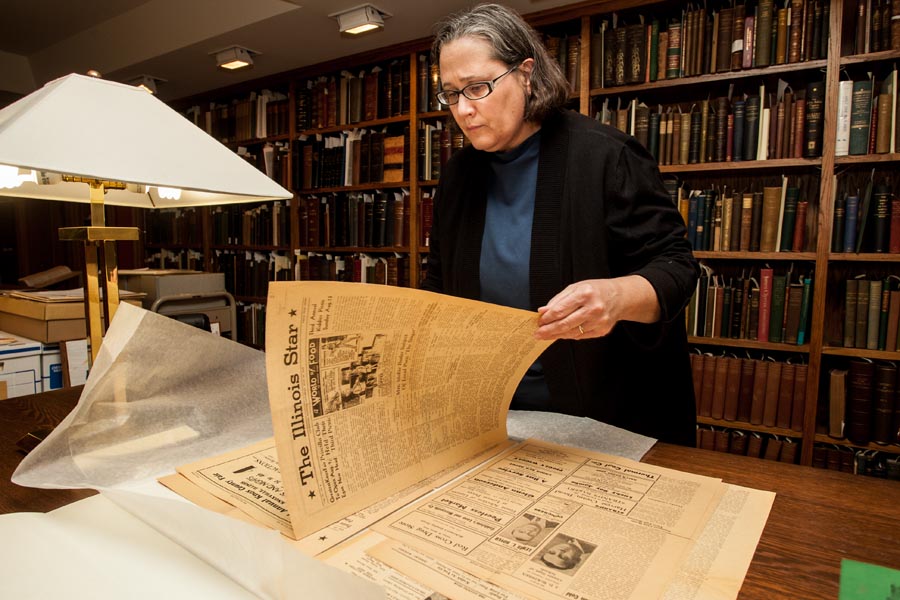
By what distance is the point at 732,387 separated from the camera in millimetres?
2391

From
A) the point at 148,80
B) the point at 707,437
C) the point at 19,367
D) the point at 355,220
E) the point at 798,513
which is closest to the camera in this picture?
the point at 798,513

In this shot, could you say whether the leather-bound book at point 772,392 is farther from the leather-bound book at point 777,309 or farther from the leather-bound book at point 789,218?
the leather-bound book at point 789,218

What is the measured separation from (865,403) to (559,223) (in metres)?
1.93

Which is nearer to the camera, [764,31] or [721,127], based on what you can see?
[764,31]

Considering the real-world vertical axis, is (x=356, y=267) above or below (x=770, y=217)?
below

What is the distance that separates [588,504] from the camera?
0.53 m

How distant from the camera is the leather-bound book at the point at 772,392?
7.57 ft

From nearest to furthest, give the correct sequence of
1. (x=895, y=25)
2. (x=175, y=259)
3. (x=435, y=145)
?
(x=895, y=25) → (x=435, y=145) → (x=175, y=259)

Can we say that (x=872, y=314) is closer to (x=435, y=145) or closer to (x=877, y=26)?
(x=877, y=26)

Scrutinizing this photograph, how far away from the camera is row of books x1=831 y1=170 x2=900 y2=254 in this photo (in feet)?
6.88

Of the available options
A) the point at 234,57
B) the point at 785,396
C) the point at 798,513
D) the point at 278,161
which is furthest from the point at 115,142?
the point at 278,161

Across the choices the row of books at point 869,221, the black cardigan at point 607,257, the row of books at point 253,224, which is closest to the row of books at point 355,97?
the row of books at point 253,224

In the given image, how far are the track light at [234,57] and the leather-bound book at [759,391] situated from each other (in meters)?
3.26

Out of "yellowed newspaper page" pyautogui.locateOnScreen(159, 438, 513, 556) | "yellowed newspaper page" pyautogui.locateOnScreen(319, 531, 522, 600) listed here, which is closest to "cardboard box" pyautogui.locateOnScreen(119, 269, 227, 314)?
"yellowed newspaper page" pyautogui.locateOnScreen(159, 438, 513, 556)
